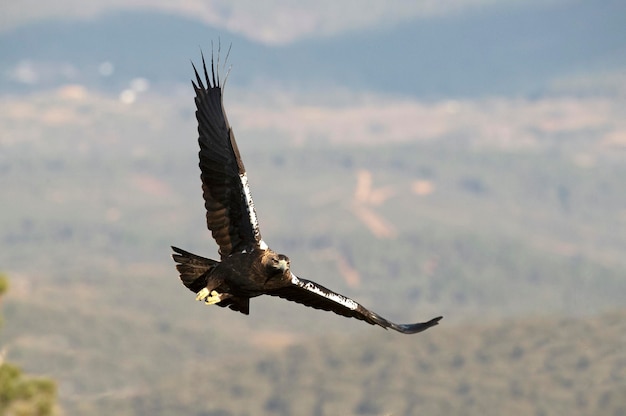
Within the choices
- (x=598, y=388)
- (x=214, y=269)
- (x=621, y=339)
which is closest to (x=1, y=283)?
(x=214, y=269)

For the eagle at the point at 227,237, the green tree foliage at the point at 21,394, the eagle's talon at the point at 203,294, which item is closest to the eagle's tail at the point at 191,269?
the eagle at the point at 227,237

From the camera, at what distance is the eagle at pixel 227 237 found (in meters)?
22.3

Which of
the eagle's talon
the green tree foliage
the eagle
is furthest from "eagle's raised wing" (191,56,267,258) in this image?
A: the green tree foliage

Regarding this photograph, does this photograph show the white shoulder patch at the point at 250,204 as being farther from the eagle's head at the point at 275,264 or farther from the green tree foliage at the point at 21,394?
the green tree foliage at the point at 21,394

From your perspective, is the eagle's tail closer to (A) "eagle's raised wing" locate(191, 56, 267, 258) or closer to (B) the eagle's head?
(A) "eagle's raised wing" locate(191, 56, 267, 258)

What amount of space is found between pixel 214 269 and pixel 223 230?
78 cm

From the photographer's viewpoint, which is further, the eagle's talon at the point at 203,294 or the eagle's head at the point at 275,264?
the eagle's talon at the point at 203,294

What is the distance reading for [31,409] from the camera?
94.3 ft

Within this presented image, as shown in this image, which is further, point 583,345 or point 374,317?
point 583,345

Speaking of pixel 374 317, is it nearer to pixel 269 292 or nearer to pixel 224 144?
pixel 269 292

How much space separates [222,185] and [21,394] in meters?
10.0

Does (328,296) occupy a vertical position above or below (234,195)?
below

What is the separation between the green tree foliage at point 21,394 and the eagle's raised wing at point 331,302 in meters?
8.20

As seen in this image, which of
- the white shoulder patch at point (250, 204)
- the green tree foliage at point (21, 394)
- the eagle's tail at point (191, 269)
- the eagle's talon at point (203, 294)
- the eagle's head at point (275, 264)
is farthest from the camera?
the green tree foliage at point (21, 394)
